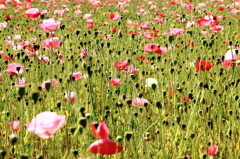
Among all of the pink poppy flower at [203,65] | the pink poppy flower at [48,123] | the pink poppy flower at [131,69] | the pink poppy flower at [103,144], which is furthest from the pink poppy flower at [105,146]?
the pink poppy flower at [131,69]

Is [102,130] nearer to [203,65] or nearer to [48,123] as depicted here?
[48,123]

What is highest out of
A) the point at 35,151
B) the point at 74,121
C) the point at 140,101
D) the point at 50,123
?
the point at 50,123

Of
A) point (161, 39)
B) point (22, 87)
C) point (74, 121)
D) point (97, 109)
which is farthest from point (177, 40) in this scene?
point (22, 87)

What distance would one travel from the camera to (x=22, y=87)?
3.51 ft

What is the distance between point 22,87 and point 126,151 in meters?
0.65

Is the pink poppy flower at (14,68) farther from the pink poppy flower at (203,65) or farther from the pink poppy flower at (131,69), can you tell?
the pink poppy flower at (203,65)

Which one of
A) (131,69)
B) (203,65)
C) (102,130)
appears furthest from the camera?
(131,69)

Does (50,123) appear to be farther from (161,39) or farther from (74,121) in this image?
(161,39)

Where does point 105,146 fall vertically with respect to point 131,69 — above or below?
above

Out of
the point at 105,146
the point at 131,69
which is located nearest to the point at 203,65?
the point at 131,69

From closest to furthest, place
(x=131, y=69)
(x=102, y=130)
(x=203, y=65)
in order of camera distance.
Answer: (x=102, y=130) → (x=203, y=65) → (x=131, y=69)

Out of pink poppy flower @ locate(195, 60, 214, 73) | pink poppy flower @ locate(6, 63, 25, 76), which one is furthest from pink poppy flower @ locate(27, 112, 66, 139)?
pink poppy flower @ locate(195, 60, 214, 73)

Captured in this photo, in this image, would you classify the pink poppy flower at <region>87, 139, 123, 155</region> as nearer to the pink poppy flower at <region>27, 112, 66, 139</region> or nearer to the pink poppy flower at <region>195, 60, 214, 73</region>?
the pink poppy flower at <region>27, 112, 66, 139</region>

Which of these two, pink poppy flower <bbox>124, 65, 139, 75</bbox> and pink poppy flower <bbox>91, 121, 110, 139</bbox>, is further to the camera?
pink poppy flower <bbox>124, 65, 139, 75</bbox>
